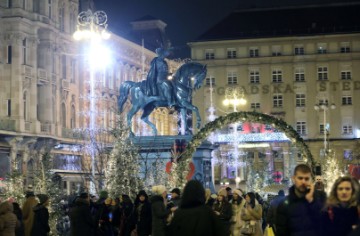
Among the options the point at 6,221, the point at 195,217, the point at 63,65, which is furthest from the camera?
the point at 63,65

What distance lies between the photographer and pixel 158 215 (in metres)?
15.8

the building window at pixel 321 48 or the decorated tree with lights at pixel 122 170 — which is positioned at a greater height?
the building window at pixel 321 48

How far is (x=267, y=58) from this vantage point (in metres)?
97.2

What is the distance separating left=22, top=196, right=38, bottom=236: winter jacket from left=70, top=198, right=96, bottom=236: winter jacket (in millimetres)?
720

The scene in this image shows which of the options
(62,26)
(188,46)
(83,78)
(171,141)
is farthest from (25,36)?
(188,46)

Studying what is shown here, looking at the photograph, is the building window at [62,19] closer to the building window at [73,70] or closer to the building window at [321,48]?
the building window at [73,70]

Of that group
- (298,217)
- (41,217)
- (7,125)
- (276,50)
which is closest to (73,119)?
(7,125)

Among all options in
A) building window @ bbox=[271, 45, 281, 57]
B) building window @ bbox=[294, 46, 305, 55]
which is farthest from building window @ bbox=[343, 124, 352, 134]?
building window @ bbox=[271, 45, 281, 57]

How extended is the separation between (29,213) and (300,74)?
8236 centimetres

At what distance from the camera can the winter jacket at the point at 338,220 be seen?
8.50 m

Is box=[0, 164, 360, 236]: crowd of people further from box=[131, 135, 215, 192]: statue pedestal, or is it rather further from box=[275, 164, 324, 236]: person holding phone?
box=[131, 135, 215, 192]: statue pedestal

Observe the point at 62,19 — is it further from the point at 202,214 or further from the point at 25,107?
the point at 202,214

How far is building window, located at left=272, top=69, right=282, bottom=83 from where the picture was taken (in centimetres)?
9844

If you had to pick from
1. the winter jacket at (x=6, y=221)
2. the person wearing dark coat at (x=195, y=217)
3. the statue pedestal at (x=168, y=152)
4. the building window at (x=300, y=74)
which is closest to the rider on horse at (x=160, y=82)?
the statue pedestal at (x=168, y=152)
